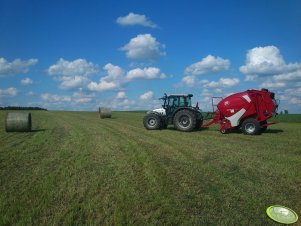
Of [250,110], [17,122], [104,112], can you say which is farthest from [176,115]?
[104,112]

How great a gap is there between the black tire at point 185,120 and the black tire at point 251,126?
260cm

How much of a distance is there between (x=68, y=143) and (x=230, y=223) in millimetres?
8683

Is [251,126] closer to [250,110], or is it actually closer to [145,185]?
[250,110]

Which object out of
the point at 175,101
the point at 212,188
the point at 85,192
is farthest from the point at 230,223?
the point at 175,101

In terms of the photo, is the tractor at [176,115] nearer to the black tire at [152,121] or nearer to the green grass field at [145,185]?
the black tire at [152,121]

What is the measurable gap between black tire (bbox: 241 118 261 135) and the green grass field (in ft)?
15.7

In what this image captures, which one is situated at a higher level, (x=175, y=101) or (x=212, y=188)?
(x=175, y=101)

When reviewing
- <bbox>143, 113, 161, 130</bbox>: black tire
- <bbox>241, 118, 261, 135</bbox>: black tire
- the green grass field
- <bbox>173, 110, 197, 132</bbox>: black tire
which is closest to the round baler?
<bbox>241, 118, 261, 135</bbox>: black tire

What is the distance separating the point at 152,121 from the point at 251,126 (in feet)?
18.2

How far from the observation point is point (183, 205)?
5.73 metres

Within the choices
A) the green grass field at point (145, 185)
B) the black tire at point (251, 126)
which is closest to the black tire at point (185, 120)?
the black tire at point (251, 126)

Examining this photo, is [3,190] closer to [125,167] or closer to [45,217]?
[45,217]

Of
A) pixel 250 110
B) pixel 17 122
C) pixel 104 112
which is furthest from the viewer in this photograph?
pixel 104 112

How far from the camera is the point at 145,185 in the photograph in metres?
6.83
